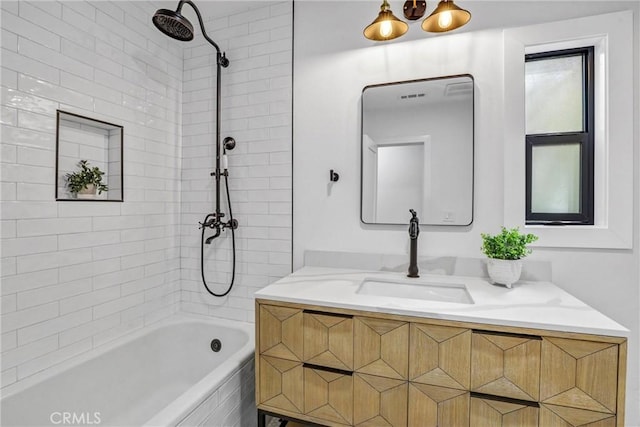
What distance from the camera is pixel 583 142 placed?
165 centimetres

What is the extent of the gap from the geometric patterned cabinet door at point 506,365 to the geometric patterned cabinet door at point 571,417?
0.21 ft

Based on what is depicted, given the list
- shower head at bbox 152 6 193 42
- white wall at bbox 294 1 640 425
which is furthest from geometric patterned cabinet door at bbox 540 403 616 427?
shower head at bbox 152 6 193 42

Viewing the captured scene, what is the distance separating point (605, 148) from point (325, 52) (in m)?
1.60

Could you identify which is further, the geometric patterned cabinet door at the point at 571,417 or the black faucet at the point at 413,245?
the black faucet at the point at 413,245

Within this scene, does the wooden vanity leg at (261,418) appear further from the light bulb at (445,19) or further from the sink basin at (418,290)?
the light bulb at (445,19)

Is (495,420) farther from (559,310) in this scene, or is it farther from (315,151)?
(315,151)

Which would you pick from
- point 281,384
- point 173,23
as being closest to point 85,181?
point 173,23

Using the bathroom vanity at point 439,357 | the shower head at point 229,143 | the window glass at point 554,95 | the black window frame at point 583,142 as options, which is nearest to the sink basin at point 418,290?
the bathroom vanity at point 439,357

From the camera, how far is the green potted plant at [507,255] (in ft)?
4.86

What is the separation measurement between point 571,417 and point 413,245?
0.88 metres

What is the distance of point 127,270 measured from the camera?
2.01 m

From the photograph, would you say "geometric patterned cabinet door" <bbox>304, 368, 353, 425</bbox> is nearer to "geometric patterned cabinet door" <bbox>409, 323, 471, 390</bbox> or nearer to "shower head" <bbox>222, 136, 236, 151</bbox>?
"geometric patterned cabinet door" <bbox>409, 323, 471, 390</bbox>

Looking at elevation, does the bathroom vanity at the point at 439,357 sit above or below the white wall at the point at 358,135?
below

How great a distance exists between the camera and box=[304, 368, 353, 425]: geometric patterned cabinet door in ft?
4.42
